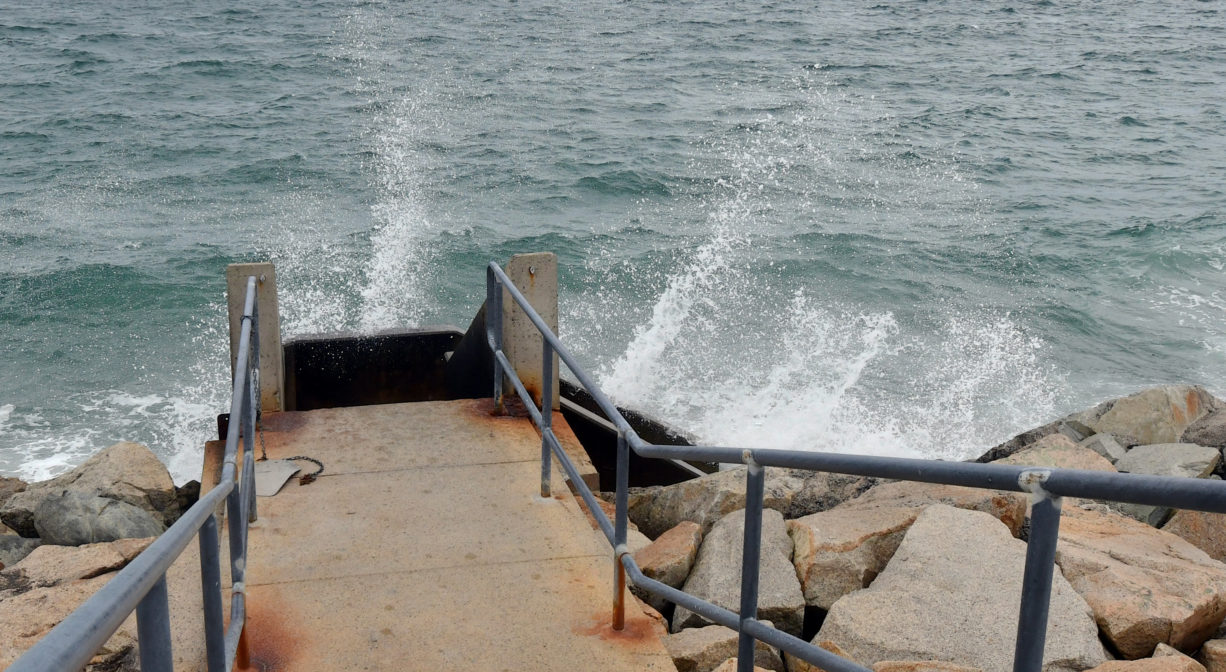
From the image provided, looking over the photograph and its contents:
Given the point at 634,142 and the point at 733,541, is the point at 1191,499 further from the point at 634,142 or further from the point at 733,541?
the point at 634,142

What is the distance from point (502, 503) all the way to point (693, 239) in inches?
541

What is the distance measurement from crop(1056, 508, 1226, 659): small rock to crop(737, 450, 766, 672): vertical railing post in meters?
2.18

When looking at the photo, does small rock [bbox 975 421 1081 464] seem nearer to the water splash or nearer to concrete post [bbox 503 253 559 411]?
concrete post [bbox 503 253 559 411]

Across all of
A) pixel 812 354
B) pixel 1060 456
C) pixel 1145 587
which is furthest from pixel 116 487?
pixel 812 354

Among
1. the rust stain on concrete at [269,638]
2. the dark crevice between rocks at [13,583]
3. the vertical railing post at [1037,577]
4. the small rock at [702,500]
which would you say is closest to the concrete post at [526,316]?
the small rock at [702,500]

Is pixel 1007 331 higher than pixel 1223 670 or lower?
lower

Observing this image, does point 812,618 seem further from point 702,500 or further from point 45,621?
point 45,621

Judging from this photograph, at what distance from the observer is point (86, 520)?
6.16 m

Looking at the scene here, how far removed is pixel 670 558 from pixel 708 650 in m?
0.99

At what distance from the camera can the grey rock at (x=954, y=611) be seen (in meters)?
4.27

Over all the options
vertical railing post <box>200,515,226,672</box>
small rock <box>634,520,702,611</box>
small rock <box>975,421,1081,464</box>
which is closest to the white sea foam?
small rock <box>975,421,1081,464</box>

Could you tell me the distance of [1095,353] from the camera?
15.3 metres

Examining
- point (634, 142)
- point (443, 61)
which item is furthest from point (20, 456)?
point (443, 61)

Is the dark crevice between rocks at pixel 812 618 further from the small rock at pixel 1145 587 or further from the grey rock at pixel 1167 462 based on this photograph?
the grey rock at pixel 1167 462
